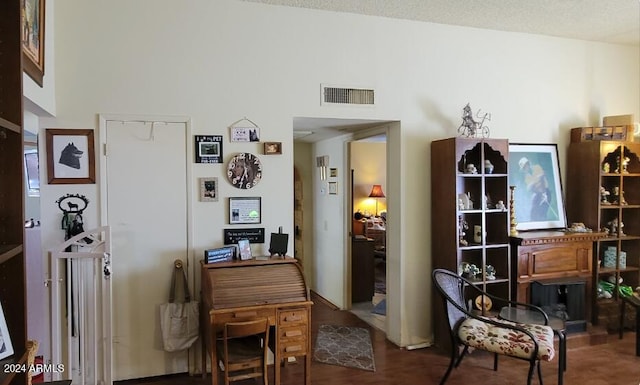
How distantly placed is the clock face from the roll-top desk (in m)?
0.69

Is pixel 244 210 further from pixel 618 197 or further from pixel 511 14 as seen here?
pixel 618 197

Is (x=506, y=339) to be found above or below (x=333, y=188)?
below

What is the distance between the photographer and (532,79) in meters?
4.36

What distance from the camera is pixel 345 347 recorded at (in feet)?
13.1

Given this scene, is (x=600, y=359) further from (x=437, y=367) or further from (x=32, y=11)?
(x=32, y=11)

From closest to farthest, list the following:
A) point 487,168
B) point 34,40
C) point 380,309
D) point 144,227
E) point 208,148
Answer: point 34,40 < point 144,227 < point 208,148 < point 487,168 < point 380,309

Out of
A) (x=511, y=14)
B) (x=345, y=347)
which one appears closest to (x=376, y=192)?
(x=345, y=347)

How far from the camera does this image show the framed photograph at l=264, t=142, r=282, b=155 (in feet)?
11.7

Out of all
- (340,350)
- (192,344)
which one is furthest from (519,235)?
(192,344)

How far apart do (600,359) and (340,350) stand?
7.34 feet

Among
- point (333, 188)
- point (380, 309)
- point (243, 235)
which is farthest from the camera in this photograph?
point (333, 188)

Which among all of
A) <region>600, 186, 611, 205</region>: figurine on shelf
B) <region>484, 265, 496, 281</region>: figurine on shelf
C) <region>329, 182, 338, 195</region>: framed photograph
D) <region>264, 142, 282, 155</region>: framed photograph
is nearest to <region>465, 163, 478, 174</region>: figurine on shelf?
<region>484, 265, 496, 281</region>: figurine on shelf

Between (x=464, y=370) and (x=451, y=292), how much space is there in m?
0.66

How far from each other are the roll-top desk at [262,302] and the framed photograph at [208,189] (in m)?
0.57
